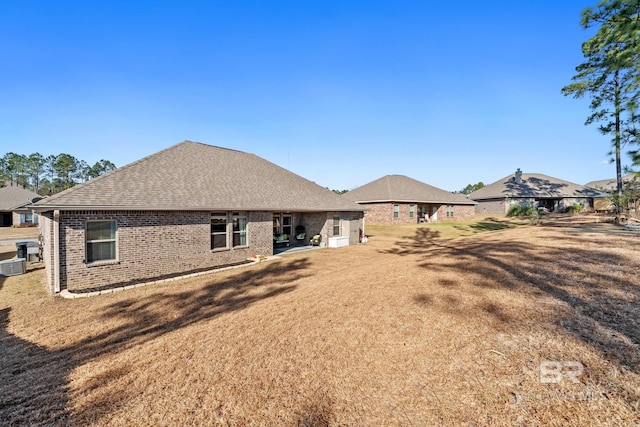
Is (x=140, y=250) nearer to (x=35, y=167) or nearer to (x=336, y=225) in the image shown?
(x=336, y=225)

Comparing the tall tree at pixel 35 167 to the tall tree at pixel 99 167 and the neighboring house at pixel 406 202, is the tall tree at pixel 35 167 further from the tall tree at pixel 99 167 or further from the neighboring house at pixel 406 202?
the neighboring house at pixel 406 202

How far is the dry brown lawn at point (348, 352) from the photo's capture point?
3301mm

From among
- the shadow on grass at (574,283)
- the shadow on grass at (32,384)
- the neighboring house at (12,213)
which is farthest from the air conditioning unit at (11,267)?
the neighboring house at (12,213)

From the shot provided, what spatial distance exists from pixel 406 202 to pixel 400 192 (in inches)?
61.9

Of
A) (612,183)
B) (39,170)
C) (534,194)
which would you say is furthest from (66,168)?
(612,183)

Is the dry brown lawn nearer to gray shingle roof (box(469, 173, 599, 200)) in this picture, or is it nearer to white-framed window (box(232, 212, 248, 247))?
white-framed window (box(232, 212, 248, 247))

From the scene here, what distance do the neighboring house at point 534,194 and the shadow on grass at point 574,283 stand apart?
3185 centimetres

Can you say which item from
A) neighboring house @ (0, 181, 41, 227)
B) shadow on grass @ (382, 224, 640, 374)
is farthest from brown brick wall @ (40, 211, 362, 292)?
neighboring house @ (0, 181, 41, 227)

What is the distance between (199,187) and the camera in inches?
526

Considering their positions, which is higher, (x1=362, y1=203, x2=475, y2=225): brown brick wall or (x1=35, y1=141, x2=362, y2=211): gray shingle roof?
(x1=35, y1=141, x2=362, y2=211): gray shingle roof

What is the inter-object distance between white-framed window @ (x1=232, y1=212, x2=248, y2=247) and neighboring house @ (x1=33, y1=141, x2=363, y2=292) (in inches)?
1.9

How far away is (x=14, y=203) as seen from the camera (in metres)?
35.5

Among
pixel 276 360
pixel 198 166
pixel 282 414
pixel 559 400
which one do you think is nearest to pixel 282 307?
pixel 276 360

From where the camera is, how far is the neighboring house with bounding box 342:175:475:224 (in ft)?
103
